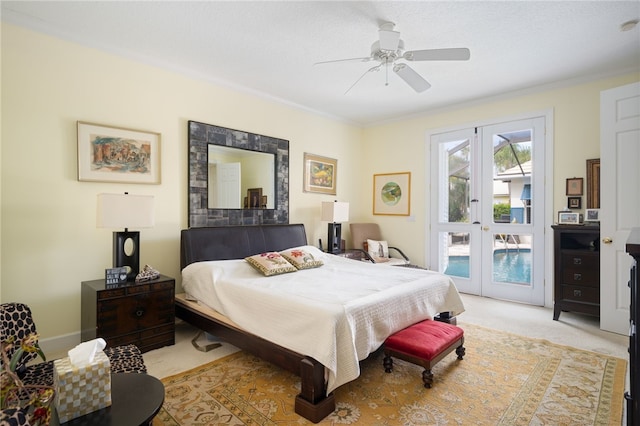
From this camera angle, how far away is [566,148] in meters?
4.21

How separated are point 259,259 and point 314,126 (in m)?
2.70

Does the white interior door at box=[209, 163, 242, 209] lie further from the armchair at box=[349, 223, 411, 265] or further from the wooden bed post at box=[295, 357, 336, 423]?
the wooden bed post at box=[295, 357, 336, 423]

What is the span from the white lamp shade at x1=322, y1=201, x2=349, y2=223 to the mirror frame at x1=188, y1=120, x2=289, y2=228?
574 mm

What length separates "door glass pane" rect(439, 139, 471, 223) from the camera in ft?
16.7

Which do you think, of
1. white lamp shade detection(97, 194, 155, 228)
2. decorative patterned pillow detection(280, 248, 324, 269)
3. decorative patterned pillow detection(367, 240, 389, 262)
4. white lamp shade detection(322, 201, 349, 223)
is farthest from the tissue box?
decorative patterned pillow detection(367, 240, 389, 262)

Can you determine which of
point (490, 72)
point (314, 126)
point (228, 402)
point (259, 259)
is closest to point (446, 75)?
point (490, 72)

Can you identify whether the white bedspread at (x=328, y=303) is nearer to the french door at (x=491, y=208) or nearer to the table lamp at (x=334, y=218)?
the table lamp at (x=334, y=218)

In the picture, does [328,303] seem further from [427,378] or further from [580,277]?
[580,277]

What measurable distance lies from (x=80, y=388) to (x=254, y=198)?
10.7 feet

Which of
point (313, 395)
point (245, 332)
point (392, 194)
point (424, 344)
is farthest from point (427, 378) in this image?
point (392, 194)

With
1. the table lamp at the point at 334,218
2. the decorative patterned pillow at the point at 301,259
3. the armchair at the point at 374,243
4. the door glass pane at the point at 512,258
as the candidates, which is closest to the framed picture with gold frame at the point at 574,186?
the door glass pane at the point at 512,258

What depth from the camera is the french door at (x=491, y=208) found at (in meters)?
4.49

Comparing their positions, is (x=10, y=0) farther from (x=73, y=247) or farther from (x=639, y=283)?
(x=639, y=283)

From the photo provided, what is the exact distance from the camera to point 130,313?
2.93m
